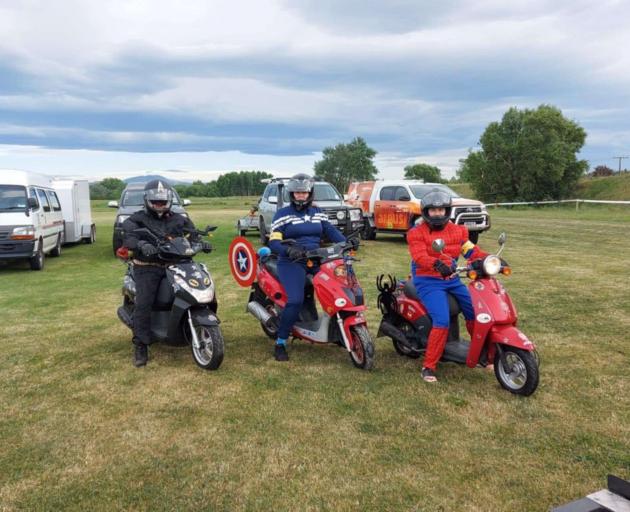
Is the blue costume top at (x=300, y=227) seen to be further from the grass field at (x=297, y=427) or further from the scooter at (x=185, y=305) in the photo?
the grass field at (x=297, y=427)

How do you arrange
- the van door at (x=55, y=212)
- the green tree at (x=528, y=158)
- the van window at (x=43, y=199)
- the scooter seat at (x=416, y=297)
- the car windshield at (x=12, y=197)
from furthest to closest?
→ the green tree at (x=528, y=158) → the van door at (x=55, y=212) → the van window at (x=43, y=199) → the car windshield at (x=12, y=197) → the scooter seat at (x=416, y=297)

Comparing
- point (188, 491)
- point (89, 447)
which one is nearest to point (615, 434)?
point (188, 491)

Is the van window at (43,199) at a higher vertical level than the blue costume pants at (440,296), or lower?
higher

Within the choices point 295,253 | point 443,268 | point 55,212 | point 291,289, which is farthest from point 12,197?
point 443,268

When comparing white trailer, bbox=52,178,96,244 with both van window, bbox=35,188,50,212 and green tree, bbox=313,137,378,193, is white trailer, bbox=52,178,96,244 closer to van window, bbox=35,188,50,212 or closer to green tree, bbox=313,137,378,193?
van window, bbox=35,188,50,212

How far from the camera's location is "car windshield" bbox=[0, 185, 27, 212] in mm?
12469

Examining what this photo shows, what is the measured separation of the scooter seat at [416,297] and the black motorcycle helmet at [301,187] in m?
1.35

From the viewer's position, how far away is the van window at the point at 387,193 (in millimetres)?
17656

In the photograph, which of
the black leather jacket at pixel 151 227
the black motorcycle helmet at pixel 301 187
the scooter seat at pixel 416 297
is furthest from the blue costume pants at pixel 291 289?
the black leather jacket at pixel 151 227

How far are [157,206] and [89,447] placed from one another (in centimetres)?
250

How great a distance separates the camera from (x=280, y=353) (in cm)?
569

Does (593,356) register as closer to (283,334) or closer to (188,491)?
(283,334)

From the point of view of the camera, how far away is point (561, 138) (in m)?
58.2

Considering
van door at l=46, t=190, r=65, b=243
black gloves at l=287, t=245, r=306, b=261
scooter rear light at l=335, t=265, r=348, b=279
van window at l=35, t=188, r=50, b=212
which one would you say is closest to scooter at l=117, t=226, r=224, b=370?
black gloves at l=287, t=245, r=306, b=261
